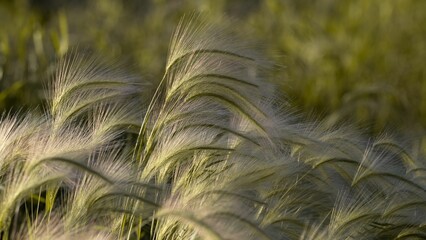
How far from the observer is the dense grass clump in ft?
7.32

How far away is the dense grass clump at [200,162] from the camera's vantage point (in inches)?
87.9

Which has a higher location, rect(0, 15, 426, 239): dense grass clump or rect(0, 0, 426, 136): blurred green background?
rect(0, 0, 426, 136): blurred green background

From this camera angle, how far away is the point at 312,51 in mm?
5891

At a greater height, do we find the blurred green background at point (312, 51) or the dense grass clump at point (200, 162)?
the blurred green background at point (312, 51)

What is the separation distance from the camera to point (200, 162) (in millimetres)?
2553

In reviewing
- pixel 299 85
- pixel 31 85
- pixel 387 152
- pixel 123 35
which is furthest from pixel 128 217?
pixel 123 35

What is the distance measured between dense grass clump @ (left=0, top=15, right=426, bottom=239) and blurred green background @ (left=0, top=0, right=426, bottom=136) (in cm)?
97

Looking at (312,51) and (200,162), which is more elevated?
(312,51)

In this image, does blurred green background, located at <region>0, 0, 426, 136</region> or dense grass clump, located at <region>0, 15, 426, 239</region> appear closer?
dense grass clump, located at <region>0, 15, 426, 239</region>

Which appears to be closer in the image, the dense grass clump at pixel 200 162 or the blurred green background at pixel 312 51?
the dense grass clump at pixel 200 162

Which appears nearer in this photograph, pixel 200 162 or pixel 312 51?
pixel 200 162

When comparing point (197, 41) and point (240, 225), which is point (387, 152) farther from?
point (240, 225)

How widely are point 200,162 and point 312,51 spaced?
3448mm

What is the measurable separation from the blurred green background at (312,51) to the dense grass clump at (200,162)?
3.18 ft
